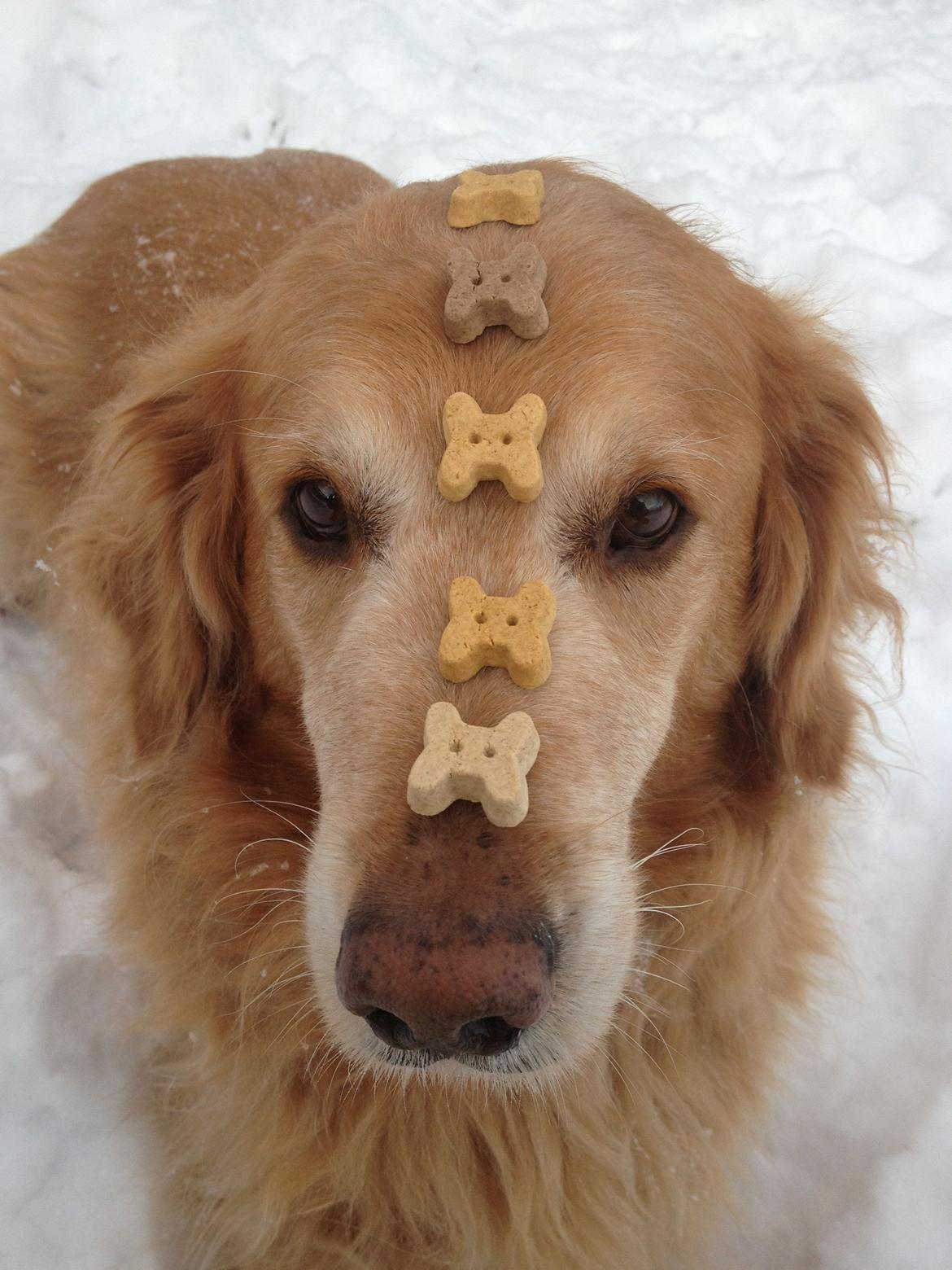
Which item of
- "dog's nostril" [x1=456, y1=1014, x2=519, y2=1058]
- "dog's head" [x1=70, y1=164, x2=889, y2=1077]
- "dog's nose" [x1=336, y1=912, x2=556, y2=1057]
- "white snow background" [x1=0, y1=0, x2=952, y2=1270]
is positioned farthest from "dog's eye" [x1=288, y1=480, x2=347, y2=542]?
"white snow background" [x1=0, y1=0, x2=952, y2=1270]

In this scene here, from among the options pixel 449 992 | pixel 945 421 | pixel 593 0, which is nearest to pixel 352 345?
pixel 449 992

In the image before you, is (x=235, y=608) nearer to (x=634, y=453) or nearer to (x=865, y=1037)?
(x=634, y=453)

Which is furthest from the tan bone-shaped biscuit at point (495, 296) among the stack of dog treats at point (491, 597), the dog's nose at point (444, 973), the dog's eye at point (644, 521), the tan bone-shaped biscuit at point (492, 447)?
the dog's nose at point (444, 973)

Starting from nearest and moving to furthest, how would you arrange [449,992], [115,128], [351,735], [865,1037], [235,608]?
[449,992], [351,735], [235,608], [865,1037], [115,128]

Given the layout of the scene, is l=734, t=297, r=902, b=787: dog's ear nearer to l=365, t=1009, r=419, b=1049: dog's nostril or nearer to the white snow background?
the white snow background

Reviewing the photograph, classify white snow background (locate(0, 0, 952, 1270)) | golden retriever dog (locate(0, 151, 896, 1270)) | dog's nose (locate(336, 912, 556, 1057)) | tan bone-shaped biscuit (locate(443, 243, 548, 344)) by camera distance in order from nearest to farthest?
dog's nose (locate(336, 912, 556, 1057))
golden retriever dog (locate(0, 151, 896, 1270))
tan bone-shaped biscuit (locate(443, 243, 548, 344))
white snow background (locate(0, 0, 952, 1270))

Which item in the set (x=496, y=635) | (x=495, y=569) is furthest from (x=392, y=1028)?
(x=495, y=569)
